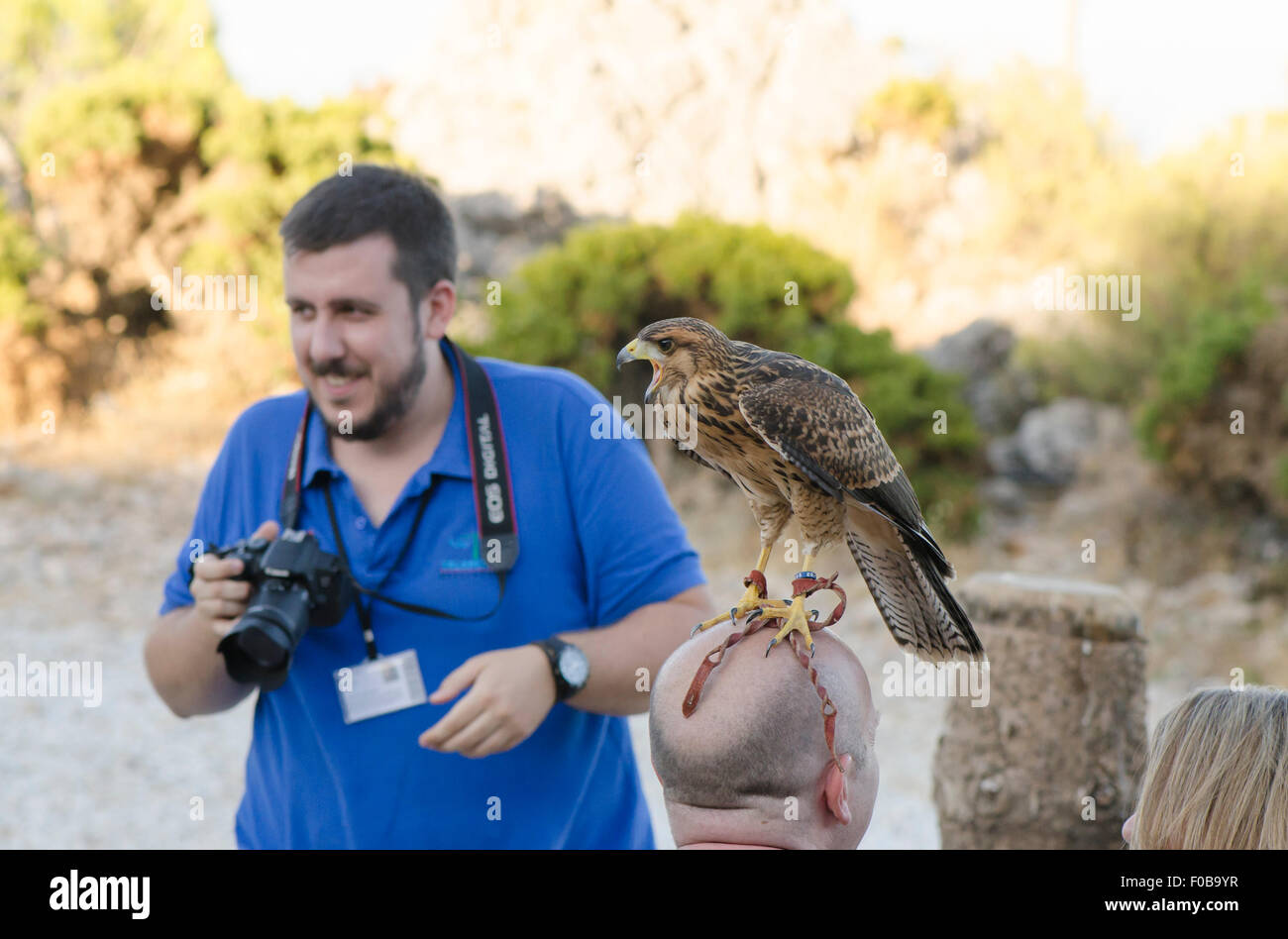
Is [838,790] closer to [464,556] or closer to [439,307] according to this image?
[464,556]

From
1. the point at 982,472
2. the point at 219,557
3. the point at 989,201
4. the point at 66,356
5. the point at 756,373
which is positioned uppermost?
the point at 989,201

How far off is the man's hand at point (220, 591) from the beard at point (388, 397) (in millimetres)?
437

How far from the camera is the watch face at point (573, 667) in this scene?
241cm

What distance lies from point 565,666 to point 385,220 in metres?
1.17

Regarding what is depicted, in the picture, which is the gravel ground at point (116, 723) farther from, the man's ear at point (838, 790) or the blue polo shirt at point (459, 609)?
the man's ear at point (838, 790)

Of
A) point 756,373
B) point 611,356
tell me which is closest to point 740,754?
point 756,373

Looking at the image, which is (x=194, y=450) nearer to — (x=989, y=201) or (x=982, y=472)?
(x=982, y=472)

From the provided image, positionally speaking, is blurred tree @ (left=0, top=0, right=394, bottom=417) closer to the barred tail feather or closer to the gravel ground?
the gravel ground

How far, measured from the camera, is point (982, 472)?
1048 cm

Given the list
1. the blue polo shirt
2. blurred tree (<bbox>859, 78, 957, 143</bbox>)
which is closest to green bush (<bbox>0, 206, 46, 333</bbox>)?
the blue polo shirt

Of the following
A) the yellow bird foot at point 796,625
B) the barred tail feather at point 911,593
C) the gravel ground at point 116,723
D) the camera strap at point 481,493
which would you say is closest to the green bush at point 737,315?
the gravel ground at point 116,723
